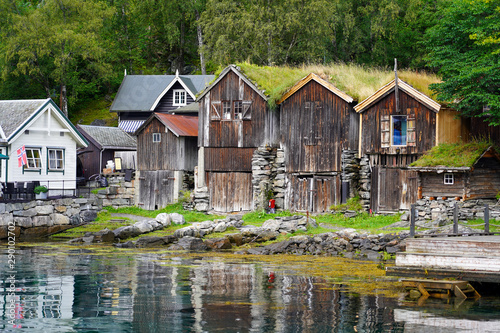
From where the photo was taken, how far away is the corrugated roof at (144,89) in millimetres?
60656

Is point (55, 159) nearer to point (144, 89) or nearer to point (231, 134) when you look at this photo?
point (231, 134)

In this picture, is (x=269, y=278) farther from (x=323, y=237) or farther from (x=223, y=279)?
(x=323, y=237)

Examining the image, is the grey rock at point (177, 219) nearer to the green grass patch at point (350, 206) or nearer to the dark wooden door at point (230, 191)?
the dark wooden door at point (230, 191)

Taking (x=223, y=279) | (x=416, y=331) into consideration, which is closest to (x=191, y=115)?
(x=223, y=279)

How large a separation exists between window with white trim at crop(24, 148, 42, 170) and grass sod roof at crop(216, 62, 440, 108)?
14.4 m

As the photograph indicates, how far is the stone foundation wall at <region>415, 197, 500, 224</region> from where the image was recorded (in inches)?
1292

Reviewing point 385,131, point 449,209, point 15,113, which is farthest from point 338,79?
point 15,113

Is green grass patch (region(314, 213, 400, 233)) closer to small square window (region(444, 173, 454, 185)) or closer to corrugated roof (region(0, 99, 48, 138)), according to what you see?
small square window (region(444, 173, 454, 185))

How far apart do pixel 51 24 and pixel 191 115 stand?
20.1 meters

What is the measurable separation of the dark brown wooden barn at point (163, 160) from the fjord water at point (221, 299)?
17.4 meters

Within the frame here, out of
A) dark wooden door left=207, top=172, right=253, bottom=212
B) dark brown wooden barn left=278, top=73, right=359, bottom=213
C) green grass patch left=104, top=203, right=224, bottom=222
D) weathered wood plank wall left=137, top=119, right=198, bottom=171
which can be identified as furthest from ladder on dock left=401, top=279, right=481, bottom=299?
weathered wood plank wall left=137, top=119, right=198, bottom=171

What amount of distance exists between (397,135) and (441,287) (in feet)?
60.8

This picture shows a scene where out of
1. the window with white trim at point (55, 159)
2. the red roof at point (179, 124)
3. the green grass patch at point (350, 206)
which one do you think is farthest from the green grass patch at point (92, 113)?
the green grass patch at point (350, 206)

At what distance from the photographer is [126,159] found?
169 ft
